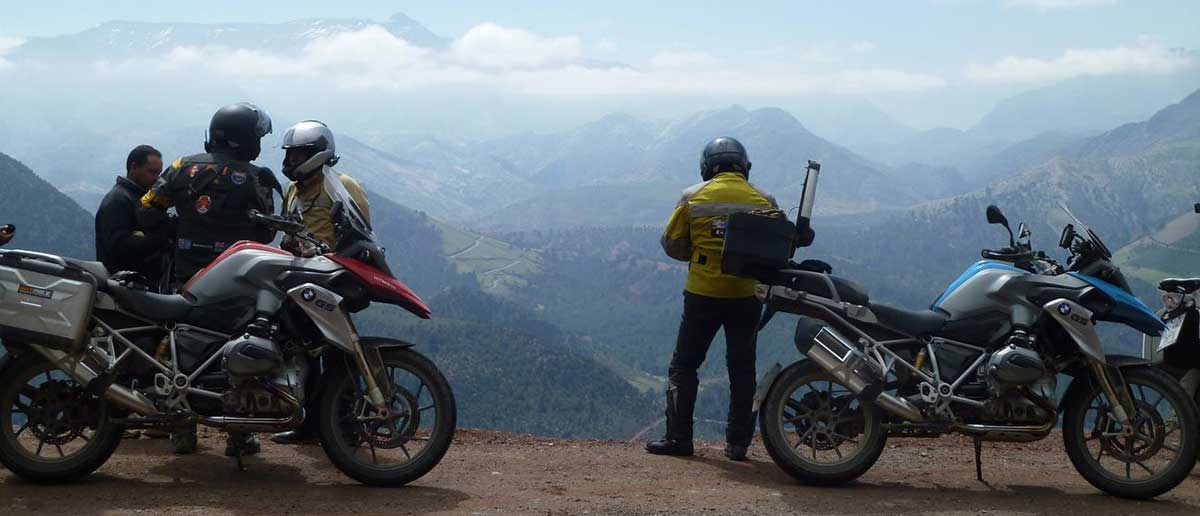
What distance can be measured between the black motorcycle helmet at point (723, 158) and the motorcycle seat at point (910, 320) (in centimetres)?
179

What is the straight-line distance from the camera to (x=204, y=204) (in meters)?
8.23

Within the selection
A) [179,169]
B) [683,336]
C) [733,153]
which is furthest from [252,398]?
[733,153]

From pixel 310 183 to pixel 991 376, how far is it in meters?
5.10

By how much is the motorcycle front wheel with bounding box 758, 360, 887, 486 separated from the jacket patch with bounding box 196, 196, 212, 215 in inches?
170

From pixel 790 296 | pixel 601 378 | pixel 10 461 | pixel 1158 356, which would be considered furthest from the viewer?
pixel 601 378

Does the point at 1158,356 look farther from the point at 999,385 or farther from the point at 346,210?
the point at 346,210

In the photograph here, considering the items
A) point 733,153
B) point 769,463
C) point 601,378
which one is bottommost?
point 601,378

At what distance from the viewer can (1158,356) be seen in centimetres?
833

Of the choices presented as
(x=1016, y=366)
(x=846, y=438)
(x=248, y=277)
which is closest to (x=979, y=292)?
(x=1016, y=366)

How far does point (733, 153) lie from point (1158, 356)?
354 centimetres

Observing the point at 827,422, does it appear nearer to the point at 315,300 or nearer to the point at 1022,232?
the point at 1022,232

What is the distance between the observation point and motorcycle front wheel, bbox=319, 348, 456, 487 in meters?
7.19

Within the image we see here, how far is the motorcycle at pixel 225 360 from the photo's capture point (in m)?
6.95

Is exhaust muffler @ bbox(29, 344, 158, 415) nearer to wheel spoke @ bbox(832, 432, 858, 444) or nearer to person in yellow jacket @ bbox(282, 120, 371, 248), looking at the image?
person in yellow jacket @ bbox(282, 120, 371, 248)
